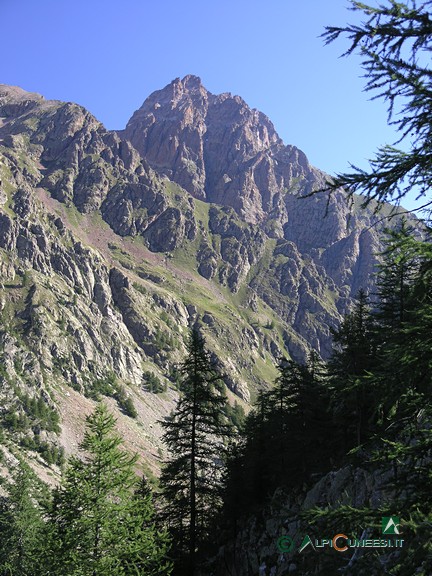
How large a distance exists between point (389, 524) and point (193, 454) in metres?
16.5

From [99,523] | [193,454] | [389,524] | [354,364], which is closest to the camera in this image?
[389,524]

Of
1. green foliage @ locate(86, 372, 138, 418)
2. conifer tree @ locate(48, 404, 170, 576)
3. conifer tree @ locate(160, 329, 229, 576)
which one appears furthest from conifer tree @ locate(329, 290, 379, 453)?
green foliage @ locate(86, 372, 138, 418)

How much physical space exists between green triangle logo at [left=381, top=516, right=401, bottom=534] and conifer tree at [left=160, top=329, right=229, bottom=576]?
14.7 metres

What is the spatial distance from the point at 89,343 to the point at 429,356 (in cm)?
20593

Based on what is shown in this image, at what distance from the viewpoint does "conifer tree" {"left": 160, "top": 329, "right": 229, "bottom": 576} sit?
20.3m

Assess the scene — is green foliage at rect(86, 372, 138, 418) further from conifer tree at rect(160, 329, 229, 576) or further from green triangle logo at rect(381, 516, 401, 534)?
green triangle logo at rect(381, 516, 401, 534)

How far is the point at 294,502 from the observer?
2680 centimetres

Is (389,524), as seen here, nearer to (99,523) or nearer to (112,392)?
(99,523)

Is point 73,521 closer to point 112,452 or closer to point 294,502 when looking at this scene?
point 112,452

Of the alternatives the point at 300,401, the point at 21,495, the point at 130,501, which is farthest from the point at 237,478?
the point at 21,495

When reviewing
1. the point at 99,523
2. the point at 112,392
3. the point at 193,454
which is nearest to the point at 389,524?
the point at 99,523

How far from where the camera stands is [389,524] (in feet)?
18.4

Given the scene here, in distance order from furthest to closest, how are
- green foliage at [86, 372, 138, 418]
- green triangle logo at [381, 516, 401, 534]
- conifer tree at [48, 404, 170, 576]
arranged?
1. green foliage at [86, 372, 138, 418]
2. conifer tree at [48, 404, 170, 576]
3. green triangle logo at [381, 516, 401, 534]

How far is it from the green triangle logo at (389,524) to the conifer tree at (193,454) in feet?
48.3
